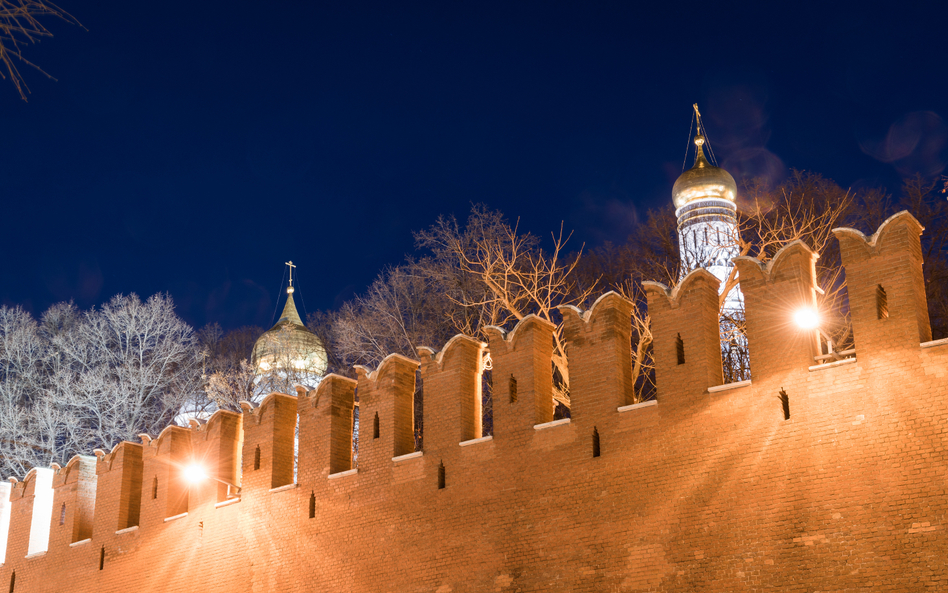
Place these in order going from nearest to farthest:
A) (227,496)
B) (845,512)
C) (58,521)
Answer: (845,512)
(227,496)
(58,521)

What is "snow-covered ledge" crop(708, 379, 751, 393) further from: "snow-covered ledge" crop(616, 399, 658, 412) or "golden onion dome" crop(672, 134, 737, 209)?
"golden onion dome" crop(672, 134, 737, 209)

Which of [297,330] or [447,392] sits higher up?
[297,330]

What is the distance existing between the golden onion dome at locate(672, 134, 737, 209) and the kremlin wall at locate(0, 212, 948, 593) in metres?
21.2

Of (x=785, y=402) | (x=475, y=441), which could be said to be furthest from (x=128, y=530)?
(x=785, y=402)

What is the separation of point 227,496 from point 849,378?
10.2 meters

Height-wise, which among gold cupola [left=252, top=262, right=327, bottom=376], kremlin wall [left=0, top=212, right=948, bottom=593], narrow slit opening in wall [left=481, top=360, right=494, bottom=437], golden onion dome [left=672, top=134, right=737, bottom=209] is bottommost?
kremlin wall [left=0, top=212, right=948, bottom=593]

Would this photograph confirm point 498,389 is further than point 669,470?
Yes

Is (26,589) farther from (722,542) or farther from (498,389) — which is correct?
(722,542)

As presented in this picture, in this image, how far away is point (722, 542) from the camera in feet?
34.6

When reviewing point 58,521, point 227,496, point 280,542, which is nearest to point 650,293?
point 280,542

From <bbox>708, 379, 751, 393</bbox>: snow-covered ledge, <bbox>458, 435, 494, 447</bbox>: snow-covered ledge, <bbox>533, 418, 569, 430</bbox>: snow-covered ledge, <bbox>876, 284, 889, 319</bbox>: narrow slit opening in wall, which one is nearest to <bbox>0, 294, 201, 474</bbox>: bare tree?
<bbox>458, 435, 494, 447</bbox>: snow-covered ledge

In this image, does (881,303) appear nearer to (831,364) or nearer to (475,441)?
(831,364)

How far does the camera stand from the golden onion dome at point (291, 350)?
34.6 m

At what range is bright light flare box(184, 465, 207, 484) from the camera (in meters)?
16.3
